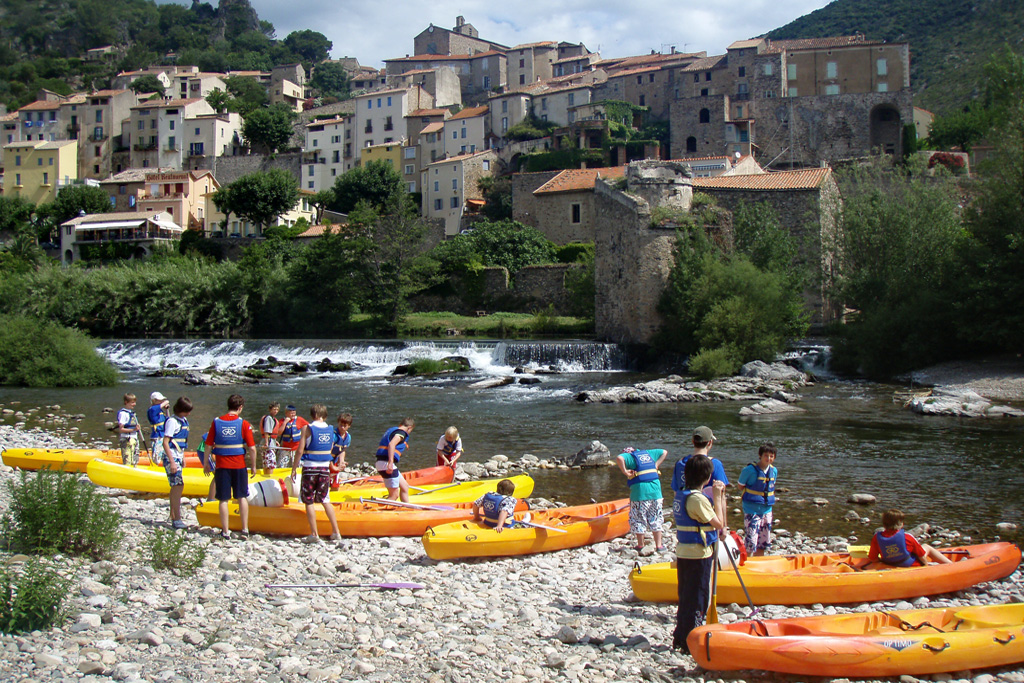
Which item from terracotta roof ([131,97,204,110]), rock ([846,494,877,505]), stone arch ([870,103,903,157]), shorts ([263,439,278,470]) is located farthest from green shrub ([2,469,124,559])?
terracotta roof ([131,97,204,110])

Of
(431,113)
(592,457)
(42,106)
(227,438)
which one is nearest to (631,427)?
(592,457)

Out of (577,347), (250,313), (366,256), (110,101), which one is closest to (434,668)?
(577,347)

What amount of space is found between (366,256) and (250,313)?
7.21m

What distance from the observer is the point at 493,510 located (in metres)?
7.81

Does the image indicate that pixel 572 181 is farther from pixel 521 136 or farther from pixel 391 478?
pixel 391 478

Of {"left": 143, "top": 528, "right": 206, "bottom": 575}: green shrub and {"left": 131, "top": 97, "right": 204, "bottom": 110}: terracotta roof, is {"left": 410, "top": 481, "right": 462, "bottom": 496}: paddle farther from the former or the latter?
{"left": 131, "top": 97, "right": 204, "bottom": 110}: terracotta roof

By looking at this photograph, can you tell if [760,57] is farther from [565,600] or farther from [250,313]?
[565,600]

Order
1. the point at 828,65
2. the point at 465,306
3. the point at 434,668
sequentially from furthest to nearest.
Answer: the point at 828,65 < the point at 465,306 < the point at 434,668

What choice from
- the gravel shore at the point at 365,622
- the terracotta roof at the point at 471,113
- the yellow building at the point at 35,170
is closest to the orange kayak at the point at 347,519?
the gravel shore at the point at 365,622

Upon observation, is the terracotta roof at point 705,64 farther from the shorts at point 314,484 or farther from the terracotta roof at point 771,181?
the shorts at point 314,484

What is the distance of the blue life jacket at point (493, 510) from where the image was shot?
7.76m

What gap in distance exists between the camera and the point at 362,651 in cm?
518

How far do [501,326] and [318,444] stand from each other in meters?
27.4

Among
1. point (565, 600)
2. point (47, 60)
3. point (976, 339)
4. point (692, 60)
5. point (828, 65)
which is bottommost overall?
point (565, 600)
